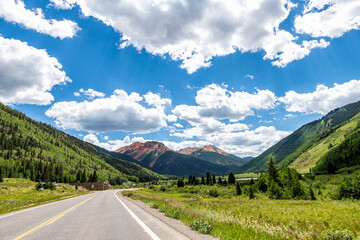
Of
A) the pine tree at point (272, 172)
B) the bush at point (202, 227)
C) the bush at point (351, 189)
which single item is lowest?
the bush at point (351, 189)

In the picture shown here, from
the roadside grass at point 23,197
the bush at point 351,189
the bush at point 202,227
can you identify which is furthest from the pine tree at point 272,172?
the bush at point 202,227

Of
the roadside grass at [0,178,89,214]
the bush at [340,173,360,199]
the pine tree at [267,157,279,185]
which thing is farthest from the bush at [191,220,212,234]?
the pine tree at [267,157,279,185]

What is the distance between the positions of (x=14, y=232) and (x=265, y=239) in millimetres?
11311

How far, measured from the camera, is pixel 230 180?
155250mm

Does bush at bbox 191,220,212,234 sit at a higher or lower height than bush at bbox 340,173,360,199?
higher

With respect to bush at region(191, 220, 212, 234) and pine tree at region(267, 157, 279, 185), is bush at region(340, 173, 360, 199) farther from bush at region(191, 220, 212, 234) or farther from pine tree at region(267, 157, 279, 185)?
bush at region(191, 220, 212, 234)

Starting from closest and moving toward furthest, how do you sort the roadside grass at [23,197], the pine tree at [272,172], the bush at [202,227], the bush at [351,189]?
1. the bush at [202,227]
2. the roadside grass at [23,197]
3. the bush at [351,189]
4. the pine tree at [272,172]

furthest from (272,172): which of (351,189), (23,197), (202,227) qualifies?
(23,197)

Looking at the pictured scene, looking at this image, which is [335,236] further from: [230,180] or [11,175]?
[11,175]

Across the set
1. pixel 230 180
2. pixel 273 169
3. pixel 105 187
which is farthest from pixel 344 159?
pixel 105 187

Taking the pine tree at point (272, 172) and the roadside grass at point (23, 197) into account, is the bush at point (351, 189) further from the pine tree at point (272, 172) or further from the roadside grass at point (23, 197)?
the roadside grass at point (23, 197)

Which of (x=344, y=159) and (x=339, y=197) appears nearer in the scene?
(x=339, y=197)

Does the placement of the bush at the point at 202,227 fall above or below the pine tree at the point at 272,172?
above

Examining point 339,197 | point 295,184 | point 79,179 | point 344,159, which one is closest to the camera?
point 339,197
